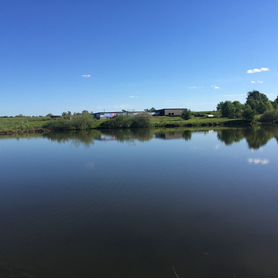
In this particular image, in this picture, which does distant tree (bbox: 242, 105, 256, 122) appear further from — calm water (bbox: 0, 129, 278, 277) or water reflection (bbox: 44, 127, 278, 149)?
calm water (bbox: 0, 129, 278, 277)

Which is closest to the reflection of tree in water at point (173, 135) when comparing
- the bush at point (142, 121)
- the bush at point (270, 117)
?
the bush at point (142, 121)

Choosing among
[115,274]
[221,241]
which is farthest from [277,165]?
[115,274]

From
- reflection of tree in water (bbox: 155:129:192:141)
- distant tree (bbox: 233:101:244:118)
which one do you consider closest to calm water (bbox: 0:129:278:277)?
reflection of tree in water (bbox: 155:129:192:141)

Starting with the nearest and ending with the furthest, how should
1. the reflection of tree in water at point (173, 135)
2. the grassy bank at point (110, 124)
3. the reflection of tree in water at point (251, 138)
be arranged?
the reflection of tree in water at point (251, 138) → the reflection of tree in water at point (173, 135) → the grassy bank at point (110, 124)

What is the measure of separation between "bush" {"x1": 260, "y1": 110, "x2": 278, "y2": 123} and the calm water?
213 ft

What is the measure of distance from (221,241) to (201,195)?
4620 mm

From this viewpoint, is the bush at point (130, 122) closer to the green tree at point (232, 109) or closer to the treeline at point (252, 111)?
the treeline at point (252, 111)

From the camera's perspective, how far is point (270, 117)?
7756 centimetres

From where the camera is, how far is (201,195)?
12719mm

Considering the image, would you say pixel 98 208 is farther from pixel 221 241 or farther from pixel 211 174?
pixel 211 174

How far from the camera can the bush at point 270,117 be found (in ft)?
249

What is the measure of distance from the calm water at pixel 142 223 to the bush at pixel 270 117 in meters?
64.8

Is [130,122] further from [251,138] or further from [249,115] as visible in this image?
[251,138]

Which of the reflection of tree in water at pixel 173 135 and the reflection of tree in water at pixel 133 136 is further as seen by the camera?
the reflection of tree in water at pixel 173 135
